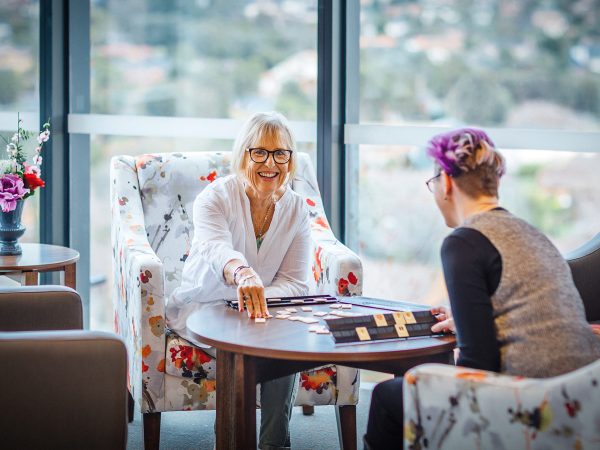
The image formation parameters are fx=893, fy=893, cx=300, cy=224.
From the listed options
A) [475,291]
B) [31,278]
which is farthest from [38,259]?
[475,291]

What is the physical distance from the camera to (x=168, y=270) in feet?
11.7

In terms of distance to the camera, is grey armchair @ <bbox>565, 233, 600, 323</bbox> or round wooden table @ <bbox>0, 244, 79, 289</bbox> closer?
grey armchair @ <bbox>565, 233, 600, 323</bbox>

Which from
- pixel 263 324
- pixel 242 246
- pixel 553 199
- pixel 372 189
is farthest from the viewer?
pixel 372 189

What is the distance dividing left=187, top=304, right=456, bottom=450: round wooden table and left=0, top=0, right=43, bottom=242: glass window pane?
212 centimetres

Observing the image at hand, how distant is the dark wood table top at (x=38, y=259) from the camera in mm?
3317

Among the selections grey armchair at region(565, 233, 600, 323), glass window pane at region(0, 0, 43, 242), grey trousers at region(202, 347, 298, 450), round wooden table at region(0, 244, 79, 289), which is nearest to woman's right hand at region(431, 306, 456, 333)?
grey trousers at region(202, 347, 298, 450)

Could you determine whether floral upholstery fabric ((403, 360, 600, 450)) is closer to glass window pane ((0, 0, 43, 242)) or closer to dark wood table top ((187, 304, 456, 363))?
dark wood table top ((187, 304, 456, 363))

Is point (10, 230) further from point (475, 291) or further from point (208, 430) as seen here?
point (475, 291)

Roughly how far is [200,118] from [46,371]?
7.37ft

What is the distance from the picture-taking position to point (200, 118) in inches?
168

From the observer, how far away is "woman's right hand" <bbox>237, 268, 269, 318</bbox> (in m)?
2.48

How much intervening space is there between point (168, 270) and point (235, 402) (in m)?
1.34

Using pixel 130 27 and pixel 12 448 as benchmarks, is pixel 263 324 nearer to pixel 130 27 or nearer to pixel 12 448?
pixel 12 448

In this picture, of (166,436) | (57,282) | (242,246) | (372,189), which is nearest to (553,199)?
(372,189)
